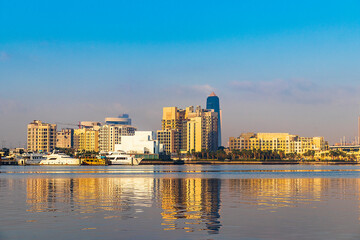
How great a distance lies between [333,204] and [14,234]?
88.4ft

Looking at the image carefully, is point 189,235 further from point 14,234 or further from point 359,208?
point 359,208

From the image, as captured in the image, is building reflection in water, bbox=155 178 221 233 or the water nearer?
the water

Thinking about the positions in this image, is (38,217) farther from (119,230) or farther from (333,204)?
(333,204)

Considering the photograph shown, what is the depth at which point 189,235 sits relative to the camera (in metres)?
27.9

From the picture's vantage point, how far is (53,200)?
1911 inches

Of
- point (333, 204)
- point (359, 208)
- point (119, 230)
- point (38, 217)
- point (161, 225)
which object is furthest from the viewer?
point (333, 204)

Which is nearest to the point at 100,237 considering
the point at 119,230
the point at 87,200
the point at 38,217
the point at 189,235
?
the point at 119,230

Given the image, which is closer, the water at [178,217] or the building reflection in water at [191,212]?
the water at [178,217]

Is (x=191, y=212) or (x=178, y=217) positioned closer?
(x=178, y=217)

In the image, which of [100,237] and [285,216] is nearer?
[100,237]

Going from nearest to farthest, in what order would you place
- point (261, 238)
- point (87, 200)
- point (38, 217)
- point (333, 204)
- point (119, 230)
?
point (261, 238), point (119, 230), point (38, 217), point (333, 204), point (87, 200)

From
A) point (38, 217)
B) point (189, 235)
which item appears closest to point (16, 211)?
point (38, 217)

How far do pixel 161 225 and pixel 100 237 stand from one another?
5.30m

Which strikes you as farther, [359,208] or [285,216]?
[359,208]
